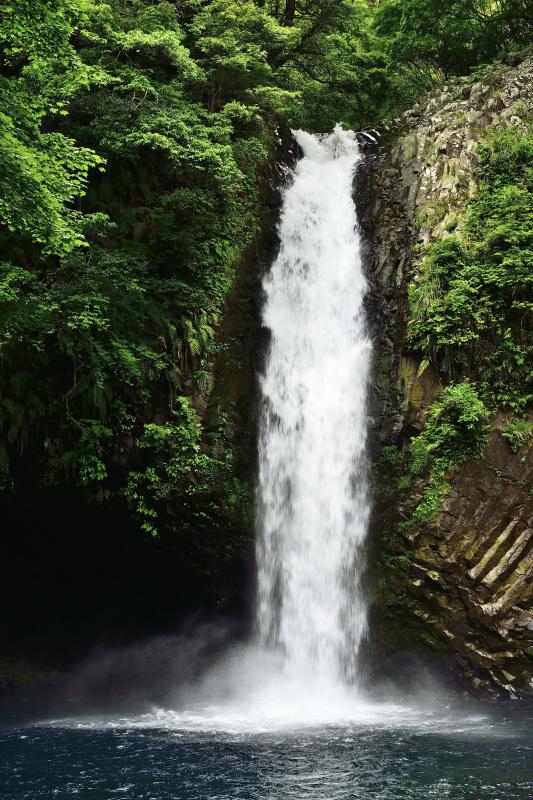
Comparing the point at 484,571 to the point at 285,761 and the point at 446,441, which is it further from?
the point at 285,761

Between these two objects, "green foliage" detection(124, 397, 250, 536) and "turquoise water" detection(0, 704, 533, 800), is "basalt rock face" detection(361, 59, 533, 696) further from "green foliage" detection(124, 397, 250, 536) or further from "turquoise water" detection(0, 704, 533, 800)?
"green foliage" detection(124, 397, 250, 536)

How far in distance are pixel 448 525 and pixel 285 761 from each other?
4934mm

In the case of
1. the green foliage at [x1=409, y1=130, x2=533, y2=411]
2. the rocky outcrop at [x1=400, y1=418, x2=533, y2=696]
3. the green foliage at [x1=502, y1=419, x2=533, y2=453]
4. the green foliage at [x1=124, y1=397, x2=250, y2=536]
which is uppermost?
the green foliage at [x1=409, y1=130, x2=533, y2=411]

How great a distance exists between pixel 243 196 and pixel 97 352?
571 cm

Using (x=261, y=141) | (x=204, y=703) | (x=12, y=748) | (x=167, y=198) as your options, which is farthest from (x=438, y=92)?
(x=12, y=748)

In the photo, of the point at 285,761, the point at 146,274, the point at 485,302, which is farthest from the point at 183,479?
the point at 485,302

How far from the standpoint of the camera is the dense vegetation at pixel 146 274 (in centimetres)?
1006

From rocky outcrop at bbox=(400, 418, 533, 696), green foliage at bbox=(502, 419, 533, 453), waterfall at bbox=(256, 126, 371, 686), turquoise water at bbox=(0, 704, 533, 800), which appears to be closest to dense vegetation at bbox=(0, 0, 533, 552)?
green foliage at bbox=(502, 419, 533, 453)

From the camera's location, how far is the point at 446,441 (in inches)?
435

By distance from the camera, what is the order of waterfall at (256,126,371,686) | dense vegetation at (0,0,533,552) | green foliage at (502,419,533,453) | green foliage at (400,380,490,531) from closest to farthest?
1. dense vegetation at (0,0,533,552)
2. green foliage at (502,419,533,453)
3. green foliage at (400,380,490,531)
4. waterfall at (256,126,371,686)

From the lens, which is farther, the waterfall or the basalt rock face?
the waterfall

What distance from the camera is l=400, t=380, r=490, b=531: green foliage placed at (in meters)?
10.8

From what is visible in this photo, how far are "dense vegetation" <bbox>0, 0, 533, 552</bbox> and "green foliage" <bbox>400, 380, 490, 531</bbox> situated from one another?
1.91 feet

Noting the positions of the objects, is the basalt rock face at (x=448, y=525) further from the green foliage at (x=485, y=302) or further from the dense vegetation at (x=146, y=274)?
the dense vegetation at (x=146, y=274)
